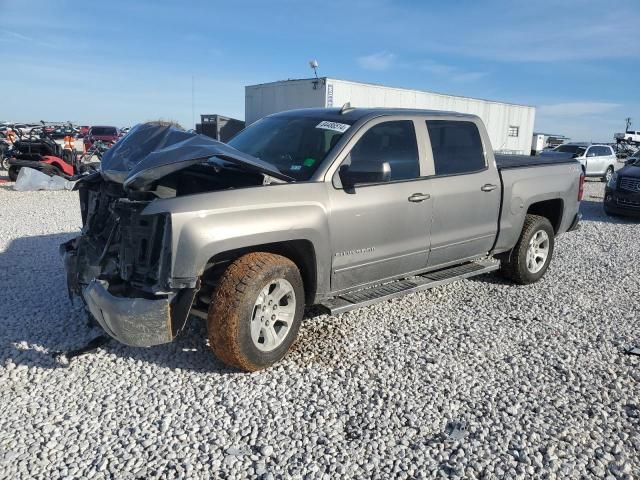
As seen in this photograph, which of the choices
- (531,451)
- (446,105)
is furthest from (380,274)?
(446,105)

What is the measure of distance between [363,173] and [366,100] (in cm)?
1900

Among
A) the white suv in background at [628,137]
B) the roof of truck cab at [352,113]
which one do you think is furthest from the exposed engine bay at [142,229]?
the white suv in background at [628,137]

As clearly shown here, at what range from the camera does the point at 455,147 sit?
498cm

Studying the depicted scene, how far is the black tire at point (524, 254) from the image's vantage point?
5730 mm

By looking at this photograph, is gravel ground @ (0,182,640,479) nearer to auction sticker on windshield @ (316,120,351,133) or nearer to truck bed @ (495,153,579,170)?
truck bed @ (495,153,579,170)

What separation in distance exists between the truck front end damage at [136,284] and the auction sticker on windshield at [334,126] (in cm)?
163

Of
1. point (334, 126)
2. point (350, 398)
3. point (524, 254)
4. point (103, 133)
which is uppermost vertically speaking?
point (103, 133)

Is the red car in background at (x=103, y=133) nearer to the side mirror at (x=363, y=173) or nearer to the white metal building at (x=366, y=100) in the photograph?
the white metal building at (x=366, y=100)

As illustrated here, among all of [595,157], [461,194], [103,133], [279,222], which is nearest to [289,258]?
[279,222]

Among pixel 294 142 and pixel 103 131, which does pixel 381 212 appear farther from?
pixel 103 131

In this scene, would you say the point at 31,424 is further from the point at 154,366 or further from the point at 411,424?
the point at 411,424

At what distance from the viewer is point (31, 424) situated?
9.85 feet

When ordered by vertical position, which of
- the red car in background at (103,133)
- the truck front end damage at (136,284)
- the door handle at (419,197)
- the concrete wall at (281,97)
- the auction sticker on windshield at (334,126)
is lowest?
the truck front end damage at (136,284)

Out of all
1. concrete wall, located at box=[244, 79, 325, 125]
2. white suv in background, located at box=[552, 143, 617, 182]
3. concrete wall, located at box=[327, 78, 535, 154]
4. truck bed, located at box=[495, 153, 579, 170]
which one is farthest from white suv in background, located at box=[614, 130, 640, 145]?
truck bed, located at box=[495, 153, 579, 170]
